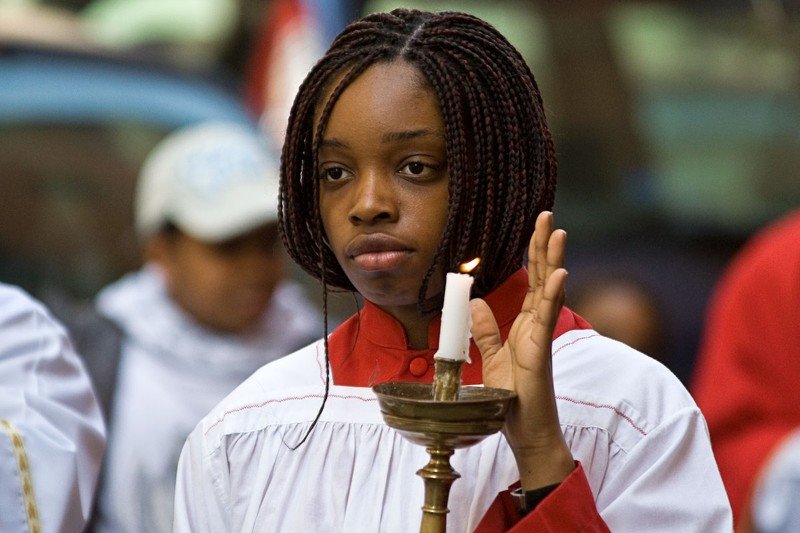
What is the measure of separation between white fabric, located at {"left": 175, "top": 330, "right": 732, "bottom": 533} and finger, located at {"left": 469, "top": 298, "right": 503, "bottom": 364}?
208 mm

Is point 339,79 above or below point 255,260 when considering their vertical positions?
above

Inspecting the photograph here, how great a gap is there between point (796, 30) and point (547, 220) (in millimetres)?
6919

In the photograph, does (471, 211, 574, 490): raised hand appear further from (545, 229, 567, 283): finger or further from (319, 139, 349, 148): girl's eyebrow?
(319, 139, 349, 148): girl's eyebrow

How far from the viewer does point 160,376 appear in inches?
214

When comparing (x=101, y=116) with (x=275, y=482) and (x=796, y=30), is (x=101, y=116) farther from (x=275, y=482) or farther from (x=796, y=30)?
(x=275, y=482)

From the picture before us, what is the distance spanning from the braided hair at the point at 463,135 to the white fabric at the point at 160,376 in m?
2.12

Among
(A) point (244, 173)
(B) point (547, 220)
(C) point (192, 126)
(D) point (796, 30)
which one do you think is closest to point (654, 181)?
(D) point (796, 30)

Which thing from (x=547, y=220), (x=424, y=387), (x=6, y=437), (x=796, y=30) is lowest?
(x=6, y=437)

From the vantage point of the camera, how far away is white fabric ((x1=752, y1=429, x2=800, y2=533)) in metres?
4.81

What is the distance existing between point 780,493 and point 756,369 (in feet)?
1.71

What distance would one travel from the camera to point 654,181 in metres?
9.00

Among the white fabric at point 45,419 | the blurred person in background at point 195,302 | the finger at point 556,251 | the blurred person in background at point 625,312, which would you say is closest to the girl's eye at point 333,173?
the finger at point 556,251

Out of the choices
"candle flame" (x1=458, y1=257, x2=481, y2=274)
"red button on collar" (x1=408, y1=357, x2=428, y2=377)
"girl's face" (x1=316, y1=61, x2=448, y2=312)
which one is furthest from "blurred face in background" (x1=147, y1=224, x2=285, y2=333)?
"candle flame" (x1=458, y1=257, x2=481, y2=274)

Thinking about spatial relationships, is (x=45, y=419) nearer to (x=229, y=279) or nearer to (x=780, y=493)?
(x=229, y=279)
